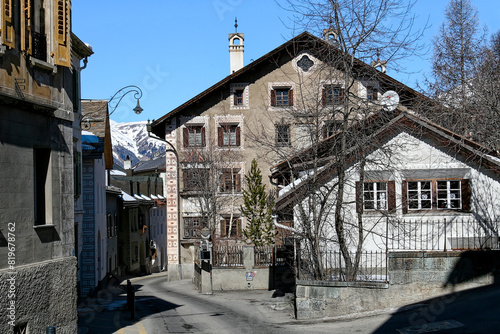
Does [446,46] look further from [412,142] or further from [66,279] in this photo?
[66,279]

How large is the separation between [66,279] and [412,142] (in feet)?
39.3

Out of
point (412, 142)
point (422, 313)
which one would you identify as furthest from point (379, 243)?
point (422, 313)

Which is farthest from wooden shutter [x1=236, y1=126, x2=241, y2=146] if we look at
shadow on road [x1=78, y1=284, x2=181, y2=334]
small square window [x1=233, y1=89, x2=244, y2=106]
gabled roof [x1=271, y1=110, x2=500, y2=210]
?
gabled roof [x1=271, y1=110, x2=500, y2=210]

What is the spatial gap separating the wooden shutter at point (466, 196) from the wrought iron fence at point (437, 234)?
435 millimetres

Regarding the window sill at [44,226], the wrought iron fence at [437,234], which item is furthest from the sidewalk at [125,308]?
the wrought iron fence at [437,234]

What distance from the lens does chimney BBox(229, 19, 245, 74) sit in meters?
47.8

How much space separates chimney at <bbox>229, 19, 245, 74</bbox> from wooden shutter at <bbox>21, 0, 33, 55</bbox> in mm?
35059

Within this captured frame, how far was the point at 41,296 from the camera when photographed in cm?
1295

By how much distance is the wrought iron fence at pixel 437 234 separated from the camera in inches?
763

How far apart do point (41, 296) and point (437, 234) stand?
12.5 meters

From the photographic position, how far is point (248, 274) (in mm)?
28344

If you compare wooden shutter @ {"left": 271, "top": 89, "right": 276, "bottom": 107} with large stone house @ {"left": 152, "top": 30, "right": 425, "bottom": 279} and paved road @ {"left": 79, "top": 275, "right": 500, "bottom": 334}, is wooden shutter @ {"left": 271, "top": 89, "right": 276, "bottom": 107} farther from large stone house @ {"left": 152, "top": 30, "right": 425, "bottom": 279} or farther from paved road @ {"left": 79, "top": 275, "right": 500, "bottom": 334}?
paved road @ {"left": 79, "top": 275, "right": 500, "bottom": 334}

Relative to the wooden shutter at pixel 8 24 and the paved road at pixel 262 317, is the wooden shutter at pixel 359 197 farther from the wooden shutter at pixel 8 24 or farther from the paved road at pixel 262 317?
the wooden shutter at pixel 8 24

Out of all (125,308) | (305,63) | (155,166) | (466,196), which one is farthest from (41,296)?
(155,166)
